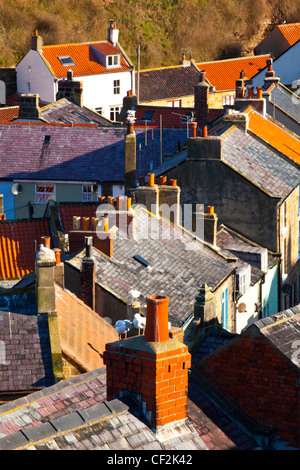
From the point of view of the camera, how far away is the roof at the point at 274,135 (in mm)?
49219

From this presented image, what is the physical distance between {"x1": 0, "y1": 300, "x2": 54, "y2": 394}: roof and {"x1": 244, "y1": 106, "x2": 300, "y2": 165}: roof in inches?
977

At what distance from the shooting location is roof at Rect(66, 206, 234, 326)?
31.9m

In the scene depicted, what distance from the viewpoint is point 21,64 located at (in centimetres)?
9700

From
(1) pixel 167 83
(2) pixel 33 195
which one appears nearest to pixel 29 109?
(2) pixel 33 195

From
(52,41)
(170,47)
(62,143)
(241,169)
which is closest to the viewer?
(241,169)

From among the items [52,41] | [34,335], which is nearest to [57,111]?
[52,41]

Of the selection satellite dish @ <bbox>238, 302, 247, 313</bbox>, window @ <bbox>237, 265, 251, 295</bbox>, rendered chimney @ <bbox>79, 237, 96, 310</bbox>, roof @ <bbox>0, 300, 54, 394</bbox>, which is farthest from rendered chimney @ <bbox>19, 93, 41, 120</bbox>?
roof @ <bbox>0, 300, 54, 394</bbox>

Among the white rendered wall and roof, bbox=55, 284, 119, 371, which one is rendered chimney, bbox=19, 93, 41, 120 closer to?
the white rendered wall

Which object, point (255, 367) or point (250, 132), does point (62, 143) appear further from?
point (255, 367)

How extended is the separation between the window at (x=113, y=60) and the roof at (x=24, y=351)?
7490cm

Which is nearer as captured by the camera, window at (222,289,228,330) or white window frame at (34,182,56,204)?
window at (222,289,228,330)

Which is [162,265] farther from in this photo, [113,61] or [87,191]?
[113,61]

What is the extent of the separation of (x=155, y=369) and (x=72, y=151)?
152 feet

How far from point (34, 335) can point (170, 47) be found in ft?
323
